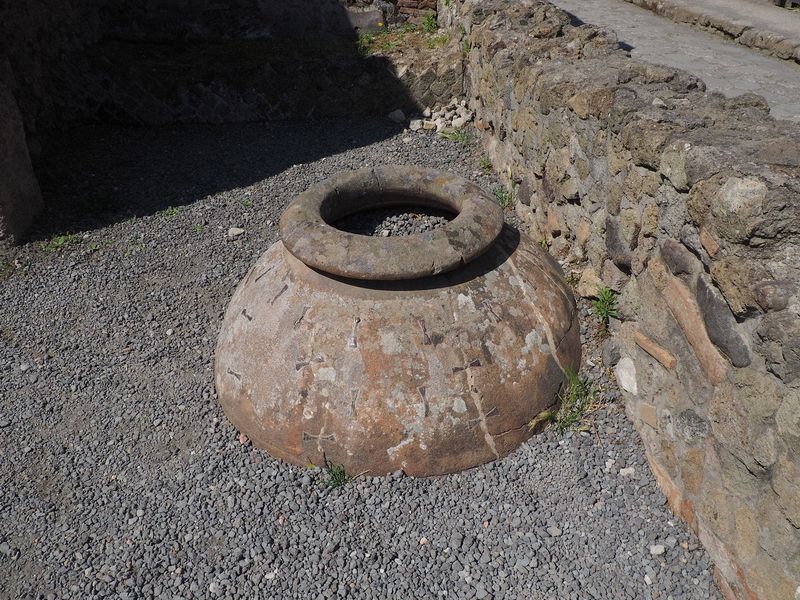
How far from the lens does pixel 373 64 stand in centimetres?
729

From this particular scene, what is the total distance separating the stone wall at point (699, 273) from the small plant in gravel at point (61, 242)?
3716 millimetres

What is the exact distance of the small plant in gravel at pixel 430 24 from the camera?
27.6 ft

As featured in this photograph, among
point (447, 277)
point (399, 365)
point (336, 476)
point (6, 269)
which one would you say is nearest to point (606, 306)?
point (447, 277)

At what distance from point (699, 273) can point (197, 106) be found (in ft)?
19.9

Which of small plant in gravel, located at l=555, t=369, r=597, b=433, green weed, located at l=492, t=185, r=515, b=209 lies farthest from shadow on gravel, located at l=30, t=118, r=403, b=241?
small plant in gravel, located at l=555, t=369, r=597, b=433

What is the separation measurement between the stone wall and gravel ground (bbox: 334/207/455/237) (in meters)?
0.94

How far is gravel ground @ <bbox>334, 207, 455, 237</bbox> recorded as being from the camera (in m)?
3.29

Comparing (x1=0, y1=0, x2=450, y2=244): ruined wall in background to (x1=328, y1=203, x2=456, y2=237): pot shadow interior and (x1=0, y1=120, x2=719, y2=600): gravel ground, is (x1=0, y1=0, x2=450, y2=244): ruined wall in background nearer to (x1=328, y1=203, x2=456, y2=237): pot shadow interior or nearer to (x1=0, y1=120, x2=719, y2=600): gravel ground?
(x1=0, y1=120, x2=719, y2=600): gravel ground

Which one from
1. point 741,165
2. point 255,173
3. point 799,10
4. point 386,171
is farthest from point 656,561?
point 799,10

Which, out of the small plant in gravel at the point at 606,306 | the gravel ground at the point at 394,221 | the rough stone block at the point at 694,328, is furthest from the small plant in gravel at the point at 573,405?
the gravel ground at the point at 394,221

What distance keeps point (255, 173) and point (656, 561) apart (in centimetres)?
488

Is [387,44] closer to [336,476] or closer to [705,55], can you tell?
[705,55]

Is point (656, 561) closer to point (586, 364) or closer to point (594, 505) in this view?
point (594, 505)

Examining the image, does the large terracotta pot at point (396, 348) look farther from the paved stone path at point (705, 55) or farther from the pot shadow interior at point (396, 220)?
the paved stone path at point (705, 55)
